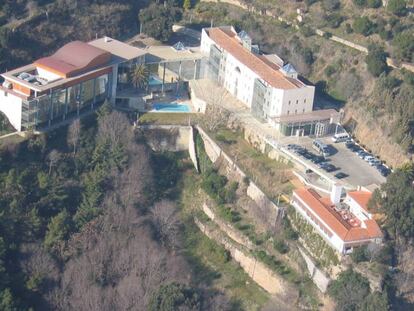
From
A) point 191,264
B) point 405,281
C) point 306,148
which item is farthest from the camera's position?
point 306,148

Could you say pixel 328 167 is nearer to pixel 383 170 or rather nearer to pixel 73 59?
pixel 383 170

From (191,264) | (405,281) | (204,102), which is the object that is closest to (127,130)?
(204,102)

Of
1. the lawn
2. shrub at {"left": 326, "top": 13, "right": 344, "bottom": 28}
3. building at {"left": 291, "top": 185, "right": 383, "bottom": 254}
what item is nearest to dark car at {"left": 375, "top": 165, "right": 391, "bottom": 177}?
building at {"left": 291, "top": 185, "right": 383, "bottom": 254}

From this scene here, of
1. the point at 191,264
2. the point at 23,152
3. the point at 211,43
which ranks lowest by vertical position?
the point at 191,264

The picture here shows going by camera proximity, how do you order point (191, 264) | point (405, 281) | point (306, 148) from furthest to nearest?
point (306, 148) → point (191, 264) → point (405, 281)

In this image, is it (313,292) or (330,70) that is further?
(330,70)

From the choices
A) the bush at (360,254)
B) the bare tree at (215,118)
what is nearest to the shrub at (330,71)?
the bare tree at (215,118)

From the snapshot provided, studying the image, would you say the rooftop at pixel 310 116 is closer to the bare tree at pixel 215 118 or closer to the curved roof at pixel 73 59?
the bare tree at pixel 215 118

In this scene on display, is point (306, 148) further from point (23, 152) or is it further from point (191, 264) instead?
point (23, 152)
